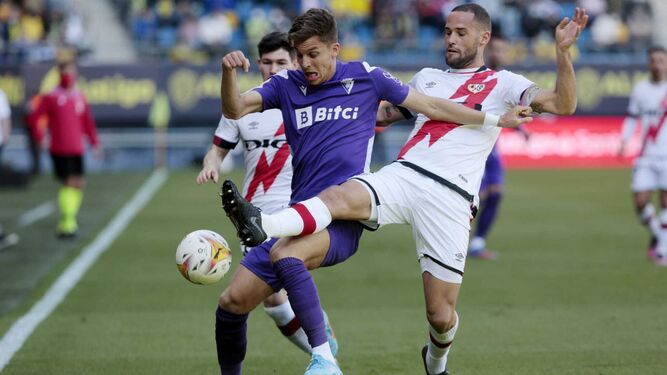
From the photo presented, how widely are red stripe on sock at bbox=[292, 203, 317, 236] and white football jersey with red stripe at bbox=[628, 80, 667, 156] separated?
26.8 feet

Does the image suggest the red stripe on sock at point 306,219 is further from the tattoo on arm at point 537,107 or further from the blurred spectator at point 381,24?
the blurred spectator at point 381,24

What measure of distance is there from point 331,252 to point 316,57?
1099 mm

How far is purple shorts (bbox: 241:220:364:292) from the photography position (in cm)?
602

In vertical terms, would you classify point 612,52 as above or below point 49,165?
above

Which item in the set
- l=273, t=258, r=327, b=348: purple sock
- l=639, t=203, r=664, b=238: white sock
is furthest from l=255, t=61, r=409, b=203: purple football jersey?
l=639, t=203, r=664, b=238: white sock

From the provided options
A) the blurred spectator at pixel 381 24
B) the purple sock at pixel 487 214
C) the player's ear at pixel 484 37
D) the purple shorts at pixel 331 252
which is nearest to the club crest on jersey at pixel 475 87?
the player's ear at pixel 484 37

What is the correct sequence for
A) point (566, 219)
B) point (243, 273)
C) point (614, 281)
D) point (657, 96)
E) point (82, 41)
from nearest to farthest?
point (243, 273)
point (614, 281)
point (657, 96)
point (566, 219)
point (82, 41)

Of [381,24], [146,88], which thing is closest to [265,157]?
[146,88]

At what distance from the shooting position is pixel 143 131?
86.9ft

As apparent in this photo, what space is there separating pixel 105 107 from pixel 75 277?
47.7 ft

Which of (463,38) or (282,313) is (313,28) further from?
(282,313)

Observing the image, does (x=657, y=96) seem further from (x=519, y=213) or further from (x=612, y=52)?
(x=612, y=52)

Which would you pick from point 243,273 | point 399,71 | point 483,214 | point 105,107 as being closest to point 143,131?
point 105,107

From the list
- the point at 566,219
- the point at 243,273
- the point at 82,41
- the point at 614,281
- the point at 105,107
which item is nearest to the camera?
the point at 243,273
